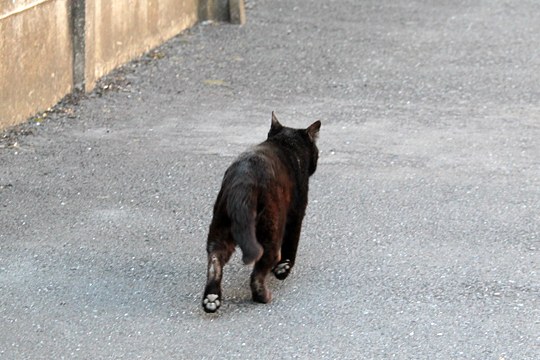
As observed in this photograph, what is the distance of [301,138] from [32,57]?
3.38 meters

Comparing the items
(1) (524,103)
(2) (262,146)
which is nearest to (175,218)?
(2) (262,146)

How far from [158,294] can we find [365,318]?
3.71 ft

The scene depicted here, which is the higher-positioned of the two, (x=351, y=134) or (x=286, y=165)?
(x=286, y=165)

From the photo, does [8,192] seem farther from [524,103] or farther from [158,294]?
[524,103]

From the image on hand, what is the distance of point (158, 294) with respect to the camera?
6.17 m

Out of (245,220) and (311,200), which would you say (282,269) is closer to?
(245,220)

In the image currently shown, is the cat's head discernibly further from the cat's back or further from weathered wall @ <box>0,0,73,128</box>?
weathered wall @ <box>0,0,73,128</box>

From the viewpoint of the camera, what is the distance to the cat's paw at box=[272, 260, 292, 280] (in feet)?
20.8

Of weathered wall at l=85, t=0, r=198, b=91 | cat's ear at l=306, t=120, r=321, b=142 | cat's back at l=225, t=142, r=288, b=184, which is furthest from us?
weathered wall at l=85, t=0, r=198, b=91

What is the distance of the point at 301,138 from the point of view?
6.70 m

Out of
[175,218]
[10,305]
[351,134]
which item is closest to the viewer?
[10,305]

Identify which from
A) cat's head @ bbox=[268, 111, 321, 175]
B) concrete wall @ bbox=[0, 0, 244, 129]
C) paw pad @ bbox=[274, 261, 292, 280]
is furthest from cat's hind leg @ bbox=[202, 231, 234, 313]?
concrete wall @ bbox=[0, 0, 244, 129]

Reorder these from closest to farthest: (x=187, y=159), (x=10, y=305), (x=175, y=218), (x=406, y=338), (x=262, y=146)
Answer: (x=406, y=338) < (x=10, y=305) < (x=262, y=146) < (x=175, y=218) < (x=187, y=159)

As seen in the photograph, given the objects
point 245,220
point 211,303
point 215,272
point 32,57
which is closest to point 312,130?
point 245,220
